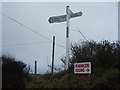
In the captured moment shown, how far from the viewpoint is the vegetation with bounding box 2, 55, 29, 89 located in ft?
69.3

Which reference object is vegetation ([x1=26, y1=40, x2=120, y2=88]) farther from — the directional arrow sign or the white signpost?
the directional arrow sign

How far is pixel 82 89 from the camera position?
55.3 feet

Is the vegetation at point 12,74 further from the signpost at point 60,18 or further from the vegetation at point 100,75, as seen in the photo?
the signpost at point 60,18

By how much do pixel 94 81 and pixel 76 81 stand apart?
1.31 meters

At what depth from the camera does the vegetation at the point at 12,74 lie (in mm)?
21125

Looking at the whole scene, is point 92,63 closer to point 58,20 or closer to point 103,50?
point 103,50

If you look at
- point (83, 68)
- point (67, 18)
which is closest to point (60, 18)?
point (67, 18)

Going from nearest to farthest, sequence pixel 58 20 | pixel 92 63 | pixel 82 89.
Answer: pixel 82 89
pixel 92 63
pixel 58 20

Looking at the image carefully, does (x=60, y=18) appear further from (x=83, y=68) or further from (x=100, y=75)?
(x=100, y=75)

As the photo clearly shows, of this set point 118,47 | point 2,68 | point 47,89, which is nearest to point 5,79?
point 2,68

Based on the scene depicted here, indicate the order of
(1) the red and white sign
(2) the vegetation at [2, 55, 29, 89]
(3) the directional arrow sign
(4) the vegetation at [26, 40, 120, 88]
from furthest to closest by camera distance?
1. (3) the directional arrow sign
2. (2) the vegetation at [2, 55, 29, 89]
3. (1) the red and white sign
4. (4) the vegetation at [26, 40, 120, 88]

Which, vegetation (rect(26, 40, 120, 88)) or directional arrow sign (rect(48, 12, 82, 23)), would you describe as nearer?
vegetation (rect(26, 40, 120, 88))

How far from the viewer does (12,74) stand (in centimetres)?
2186

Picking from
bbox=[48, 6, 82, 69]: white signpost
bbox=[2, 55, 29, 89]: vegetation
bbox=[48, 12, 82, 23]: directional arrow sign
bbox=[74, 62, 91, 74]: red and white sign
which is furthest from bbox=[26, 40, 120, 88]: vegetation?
bbox=[48, 12, 82, 23]: directional arrow sign
